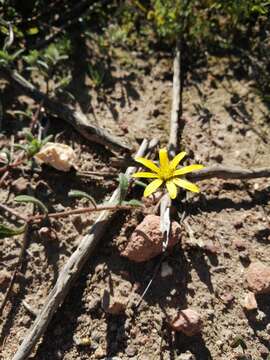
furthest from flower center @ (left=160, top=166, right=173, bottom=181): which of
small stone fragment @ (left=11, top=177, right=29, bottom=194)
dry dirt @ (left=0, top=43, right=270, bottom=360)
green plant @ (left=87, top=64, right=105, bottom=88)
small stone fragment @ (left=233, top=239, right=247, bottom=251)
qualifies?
green plant @ (left=87, top=64, right=105, bottom=88)

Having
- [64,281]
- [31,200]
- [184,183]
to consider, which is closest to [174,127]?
[184,183]

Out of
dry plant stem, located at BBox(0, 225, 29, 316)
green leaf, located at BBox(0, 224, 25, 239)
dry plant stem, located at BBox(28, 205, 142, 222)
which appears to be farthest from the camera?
dry plant stem, located at BBox(28, 205, 142, 222)

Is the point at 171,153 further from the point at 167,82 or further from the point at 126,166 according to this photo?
the point at 167,82

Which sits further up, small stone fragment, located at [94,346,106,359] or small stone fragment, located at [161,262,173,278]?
small stone fragment, located at [161,262,173,278]

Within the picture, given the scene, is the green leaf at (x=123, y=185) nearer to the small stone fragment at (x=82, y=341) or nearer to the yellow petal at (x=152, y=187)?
the yellow petal at (x=152, y=187)

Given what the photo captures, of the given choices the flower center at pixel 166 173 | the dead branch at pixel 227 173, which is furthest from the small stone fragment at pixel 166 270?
the dead branch at pixel 227 173

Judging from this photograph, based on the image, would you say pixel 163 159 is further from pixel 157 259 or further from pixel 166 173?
pixel 157 259

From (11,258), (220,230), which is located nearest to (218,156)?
(220,230)

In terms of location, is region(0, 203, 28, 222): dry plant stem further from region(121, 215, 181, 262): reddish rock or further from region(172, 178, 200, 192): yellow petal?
region(172, 178, 200, 192): yellow petal

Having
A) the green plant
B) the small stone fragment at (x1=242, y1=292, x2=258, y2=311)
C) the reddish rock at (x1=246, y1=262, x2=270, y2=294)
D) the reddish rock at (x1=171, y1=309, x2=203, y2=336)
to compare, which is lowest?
the reddish rock at (x1=171, y1=309, x2=203, y2=336)
